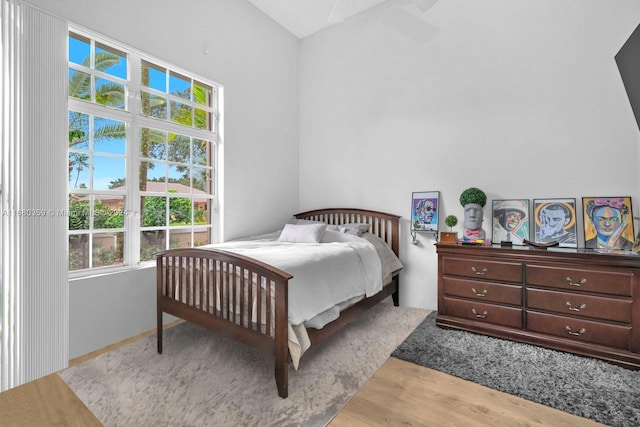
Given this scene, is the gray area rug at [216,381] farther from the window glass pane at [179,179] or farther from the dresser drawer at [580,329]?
the window glass pane at [179,179]

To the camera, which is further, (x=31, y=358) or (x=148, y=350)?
(x=148, y=350)

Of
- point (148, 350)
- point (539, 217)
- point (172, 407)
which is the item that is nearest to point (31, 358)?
point (148, 350)

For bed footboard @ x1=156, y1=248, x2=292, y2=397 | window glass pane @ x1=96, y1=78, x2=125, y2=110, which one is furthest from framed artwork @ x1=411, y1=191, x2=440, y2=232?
window glass pane @ x1=96, y1=78, x2=125, y2=110

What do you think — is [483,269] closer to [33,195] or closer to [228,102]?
[228,102]

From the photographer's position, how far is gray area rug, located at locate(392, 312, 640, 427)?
5.45 ft

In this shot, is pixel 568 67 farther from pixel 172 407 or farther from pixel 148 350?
pixel 148 350

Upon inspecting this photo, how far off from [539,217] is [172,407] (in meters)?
3.11

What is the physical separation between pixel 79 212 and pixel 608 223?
416cm

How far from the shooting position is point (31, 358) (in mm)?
1973

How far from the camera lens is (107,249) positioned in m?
2.54

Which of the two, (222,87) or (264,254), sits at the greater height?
(222,87)

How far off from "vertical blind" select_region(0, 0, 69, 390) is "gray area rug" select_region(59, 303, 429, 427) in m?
0.28

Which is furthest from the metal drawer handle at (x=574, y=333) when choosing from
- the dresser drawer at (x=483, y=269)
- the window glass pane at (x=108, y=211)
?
the window glass pane at (x=108, y=211)

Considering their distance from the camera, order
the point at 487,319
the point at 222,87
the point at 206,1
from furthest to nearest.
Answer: the point at 222,87
the point at 206,1
the point at 487,319
